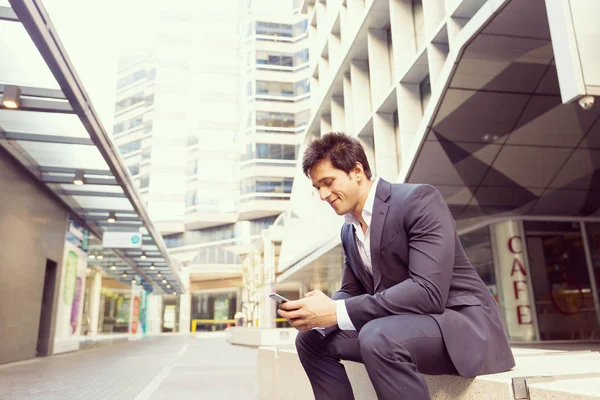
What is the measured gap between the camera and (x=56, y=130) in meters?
9.66

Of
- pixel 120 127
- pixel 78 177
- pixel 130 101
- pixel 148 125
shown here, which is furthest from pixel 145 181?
pixel 78 177

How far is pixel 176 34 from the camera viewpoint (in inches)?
2793

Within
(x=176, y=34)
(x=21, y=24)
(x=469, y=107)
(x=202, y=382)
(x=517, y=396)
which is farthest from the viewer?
(x=176, y=34)

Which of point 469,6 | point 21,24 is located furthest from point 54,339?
point 469,6

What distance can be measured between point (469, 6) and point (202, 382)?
8.86 metres

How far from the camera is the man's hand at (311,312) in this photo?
2.20 meters

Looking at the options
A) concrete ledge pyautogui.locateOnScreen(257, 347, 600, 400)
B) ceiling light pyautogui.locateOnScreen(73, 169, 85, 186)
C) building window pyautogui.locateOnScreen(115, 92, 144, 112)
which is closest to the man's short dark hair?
concrete ledge pyautogui.locateOnScreen(257, 347, 600, 400)

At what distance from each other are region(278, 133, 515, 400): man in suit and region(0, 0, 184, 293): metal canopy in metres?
5.47

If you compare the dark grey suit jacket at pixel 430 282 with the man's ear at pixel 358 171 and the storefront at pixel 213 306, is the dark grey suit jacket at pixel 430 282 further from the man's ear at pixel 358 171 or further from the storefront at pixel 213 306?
the storefront at pixel 213 306

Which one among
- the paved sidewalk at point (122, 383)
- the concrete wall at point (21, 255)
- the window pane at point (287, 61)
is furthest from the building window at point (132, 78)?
the paved sidewalk at point (122, 383)

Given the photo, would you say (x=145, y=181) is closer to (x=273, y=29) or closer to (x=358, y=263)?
(x=273, y=29)

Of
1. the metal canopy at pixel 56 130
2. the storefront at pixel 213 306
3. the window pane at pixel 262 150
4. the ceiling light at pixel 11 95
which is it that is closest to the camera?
the metal canopy at pixel 56 130

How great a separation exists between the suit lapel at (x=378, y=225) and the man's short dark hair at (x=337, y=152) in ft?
0.64

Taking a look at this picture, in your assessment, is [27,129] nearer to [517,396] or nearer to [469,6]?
[469,6]
